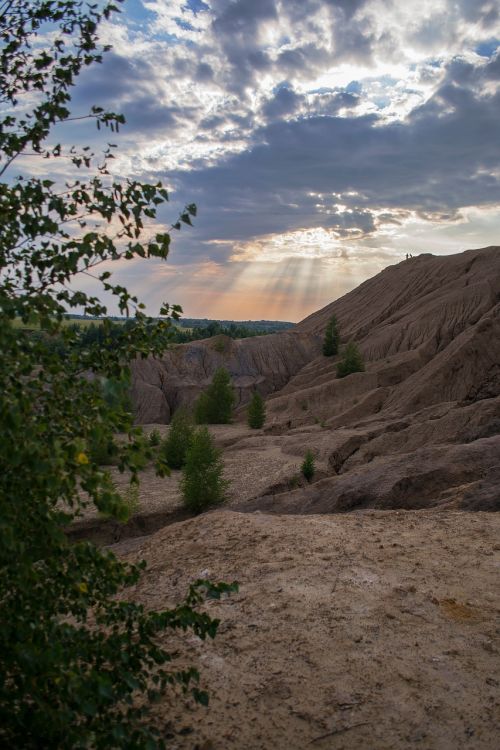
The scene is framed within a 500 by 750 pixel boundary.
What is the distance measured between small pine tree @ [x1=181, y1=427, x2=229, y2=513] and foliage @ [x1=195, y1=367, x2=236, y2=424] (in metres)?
22.9

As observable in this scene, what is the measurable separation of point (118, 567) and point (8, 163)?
2860mm

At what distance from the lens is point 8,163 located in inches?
164

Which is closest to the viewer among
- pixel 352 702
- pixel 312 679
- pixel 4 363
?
pixel 4 363

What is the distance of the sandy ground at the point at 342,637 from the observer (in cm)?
528

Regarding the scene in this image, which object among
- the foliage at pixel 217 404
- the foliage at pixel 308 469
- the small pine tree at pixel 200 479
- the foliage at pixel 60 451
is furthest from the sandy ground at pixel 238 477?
the foliage at pixel 60 451

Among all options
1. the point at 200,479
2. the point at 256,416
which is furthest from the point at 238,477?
the point at 256,416

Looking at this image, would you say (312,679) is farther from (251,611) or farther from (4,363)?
(4,363)

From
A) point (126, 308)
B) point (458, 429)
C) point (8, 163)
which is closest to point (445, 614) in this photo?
point (126, 308)

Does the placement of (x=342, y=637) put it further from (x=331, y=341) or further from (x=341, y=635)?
Result: (x=331, y=341)

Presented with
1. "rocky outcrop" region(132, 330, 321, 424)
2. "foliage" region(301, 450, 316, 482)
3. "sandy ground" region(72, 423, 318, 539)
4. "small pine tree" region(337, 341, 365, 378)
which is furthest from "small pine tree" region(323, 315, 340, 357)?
"foliage" region(301, 450, 316, 482)

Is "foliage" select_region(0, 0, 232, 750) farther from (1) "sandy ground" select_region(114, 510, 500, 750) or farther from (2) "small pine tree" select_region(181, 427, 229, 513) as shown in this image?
(2) "small pine tree" select_region(181, 427, 229, 513)

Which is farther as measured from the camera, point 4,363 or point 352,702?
point 352,702

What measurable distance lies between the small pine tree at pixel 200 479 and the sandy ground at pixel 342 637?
9.93 m

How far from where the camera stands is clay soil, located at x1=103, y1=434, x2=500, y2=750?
5.28m
